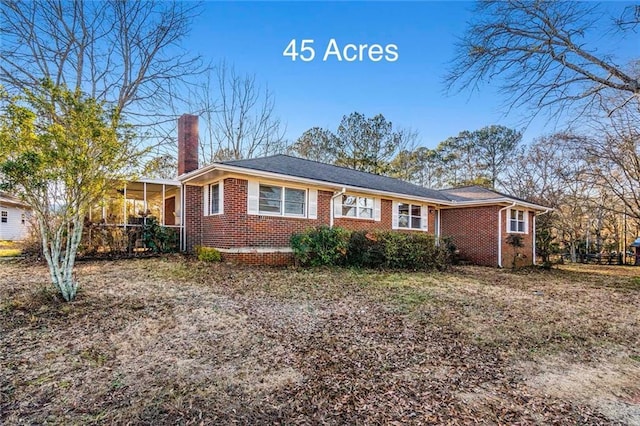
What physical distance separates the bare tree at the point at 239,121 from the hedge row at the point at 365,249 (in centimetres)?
1282

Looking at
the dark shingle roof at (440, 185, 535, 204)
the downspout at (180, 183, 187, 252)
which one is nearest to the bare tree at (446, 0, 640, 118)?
the dark shingle roof at (440, 185, 535, 204)

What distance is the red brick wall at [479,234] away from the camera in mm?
14172

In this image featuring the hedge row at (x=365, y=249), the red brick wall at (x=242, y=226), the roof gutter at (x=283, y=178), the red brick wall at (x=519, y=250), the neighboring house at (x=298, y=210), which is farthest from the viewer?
the red brick wall at (x=519, y=250)

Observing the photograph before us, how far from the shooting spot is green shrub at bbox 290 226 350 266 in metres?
10.0

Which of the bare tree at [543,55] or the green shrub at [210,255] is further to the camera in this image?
the green shrub at [210,255]

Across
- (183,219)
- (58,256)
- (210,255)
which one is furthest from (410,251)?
(58,256)

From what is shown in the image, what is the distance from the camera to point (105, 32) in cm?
1240

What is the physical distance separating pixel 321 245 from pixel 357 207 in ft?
10.2

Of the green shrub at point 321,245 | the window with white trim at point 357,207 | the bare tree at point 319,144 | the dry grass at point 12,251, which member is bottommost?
the dry grass at point 12,251

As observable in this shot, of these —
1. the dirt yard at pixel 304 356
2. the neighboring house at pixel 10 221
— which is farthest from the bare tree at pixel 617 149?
the neighboring house at pixel 10 221

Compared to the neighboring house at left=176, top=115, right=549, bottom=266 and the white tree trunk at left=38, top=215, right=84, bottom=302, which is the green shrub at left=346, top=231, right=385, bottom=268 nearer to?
the neighboring house at left=176, top=115, right=549, bottom=266

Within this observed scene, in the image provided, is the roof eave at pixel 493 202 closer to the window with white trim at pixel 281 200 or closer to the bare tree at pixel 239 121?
the window with white trim at pixel 281 200

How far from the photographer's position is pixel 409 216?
14.6 meters

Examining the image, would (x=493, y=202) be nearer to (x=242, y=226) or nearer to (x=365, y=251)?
(x=365, y=251)
